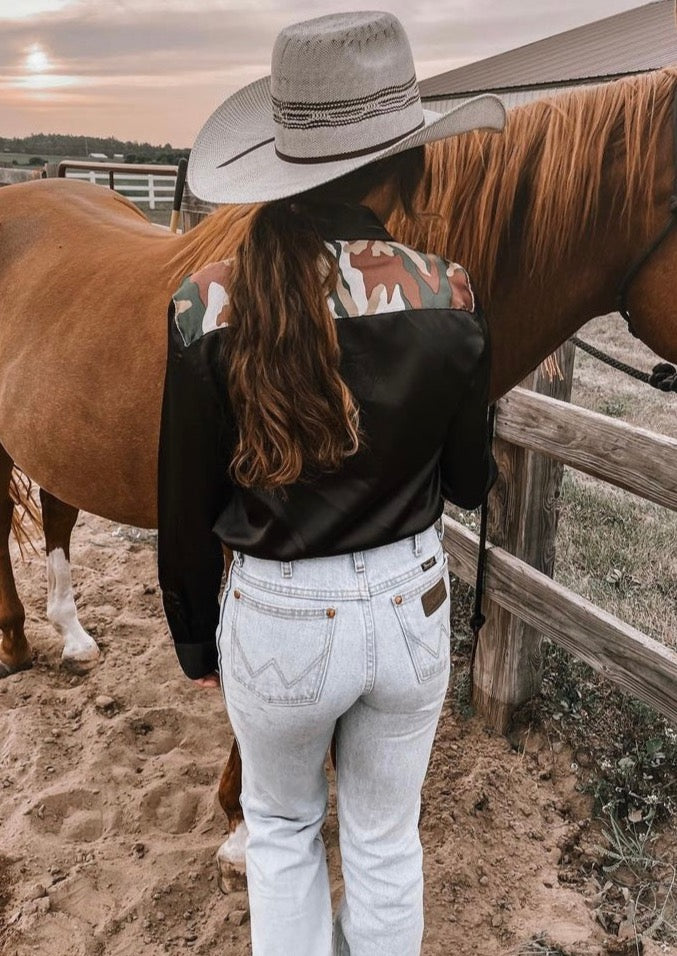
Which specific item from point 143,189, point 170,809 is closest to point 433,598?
point 170,809

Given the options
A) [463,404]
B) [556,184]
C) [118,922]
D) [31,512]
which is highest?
[556,184]

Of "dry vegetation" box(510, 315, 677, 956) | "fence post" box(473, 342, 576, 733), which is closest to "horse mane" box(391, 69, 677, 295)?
"fence post" box(473, 342, 576, 733)

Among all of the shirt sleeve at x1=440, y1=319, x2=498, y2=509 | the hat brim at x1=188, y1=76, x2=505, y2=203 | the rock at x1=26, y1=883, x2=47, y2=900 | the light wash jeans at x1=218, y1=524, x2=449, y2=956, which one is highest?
the hat brim at x1=188, y1=76, x2=505, y2=203

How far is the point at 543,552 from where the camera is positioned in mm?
2762

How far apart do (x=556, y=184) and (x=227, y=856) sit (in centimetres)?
207

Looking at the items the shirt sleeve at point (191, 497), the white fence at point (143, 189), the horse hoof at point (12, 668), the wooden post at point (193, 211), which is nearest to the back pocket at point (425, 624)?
the shirt sleeve at point (191, 497)

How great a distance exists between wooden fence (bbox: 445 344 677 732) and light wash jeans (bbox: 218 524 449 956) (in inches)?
42.4

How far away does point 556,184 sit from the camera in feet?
4.87

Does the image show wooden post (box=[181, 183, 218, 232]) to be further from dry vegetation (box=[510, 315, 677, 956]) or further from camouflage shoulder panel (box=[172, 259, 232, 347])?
camouflage shoulder panel (box=[172, 259, 232, 347])

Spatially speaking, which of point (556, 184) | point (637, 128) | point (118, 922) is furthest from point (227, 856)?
point (637, 128)

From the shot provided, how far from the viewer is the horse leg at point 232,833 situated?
2248 mm

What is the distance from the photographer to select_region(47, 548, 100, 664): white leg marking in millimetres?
3299

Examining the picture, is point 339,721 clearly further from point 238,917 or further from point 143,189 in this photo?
point 143,189

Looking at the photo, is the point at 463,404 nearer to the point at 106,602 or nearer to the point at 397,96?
the point at 397,96
